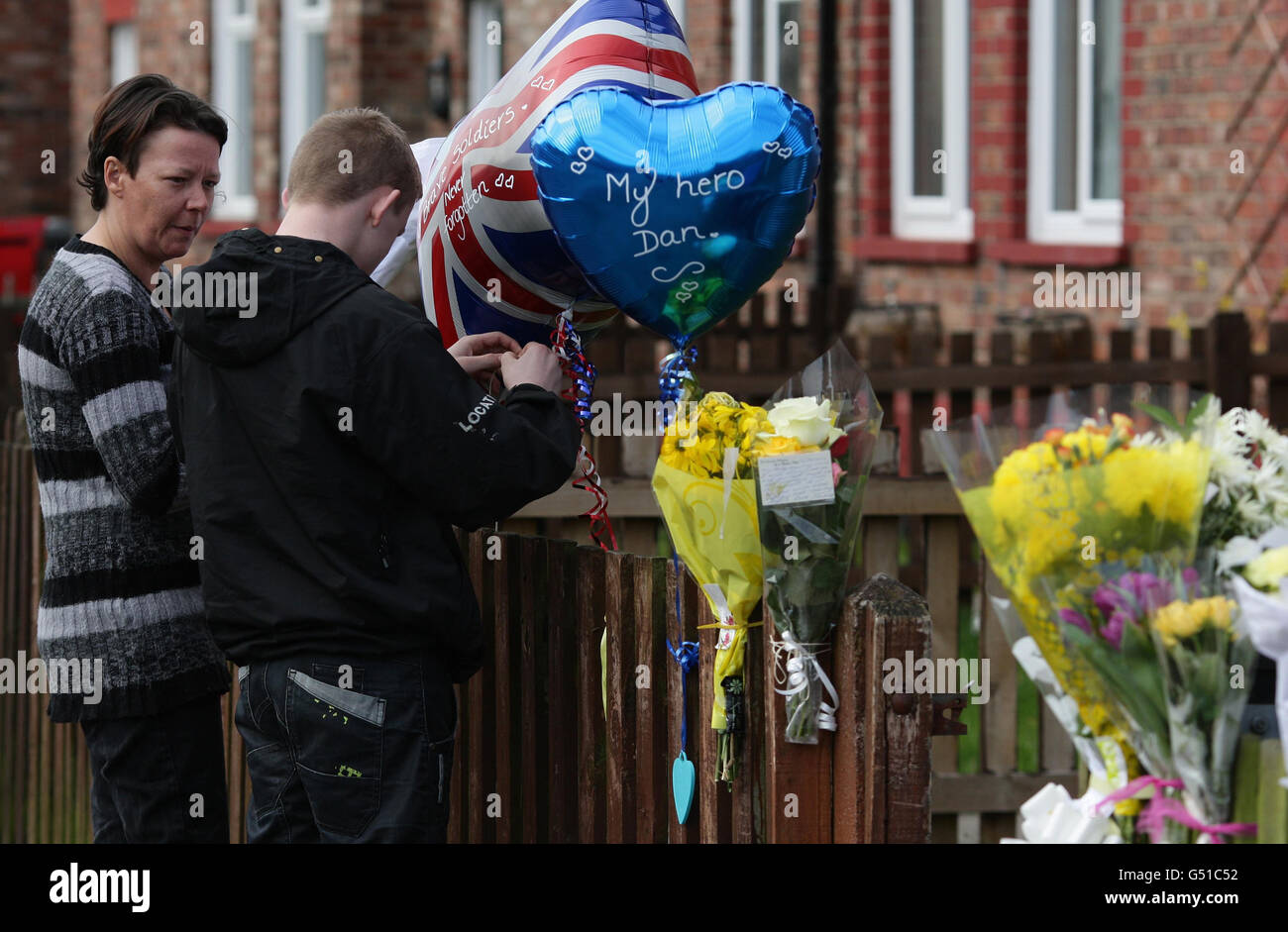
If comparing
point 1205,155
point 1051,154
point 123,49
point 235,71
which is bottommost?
point 1205,155

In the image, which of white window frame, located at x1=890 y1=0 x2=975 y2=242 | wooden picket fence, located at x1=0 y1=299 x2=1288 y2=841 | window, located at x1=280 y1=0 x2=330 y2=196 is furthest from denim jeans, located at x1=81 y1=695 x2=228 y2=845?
window, located at x1=280 y1=0 x2=330 y2=196

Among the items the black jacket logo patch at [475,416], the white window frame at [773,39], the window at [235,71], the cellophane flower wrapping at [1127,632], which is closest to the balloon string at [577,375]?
the black jacket logo patch at [475,416]

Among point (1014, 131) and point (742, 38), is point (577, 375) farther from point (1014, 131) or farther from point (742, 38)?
point (742, 38)

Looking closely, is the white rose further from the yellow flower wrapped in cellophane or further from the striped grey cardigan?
the striped grey cardigan

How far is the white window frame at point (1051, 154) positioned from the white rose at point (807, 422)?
6.46m

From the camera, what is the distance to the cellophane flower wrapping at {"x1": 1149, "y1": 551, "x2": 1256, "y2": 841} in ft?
6.80

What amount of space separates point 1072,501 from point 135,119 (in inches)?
72.7

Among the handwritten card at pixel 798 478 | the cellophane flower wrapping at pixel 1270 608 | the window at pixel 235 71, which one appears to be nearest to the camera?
the cellophane flower wrapping at pixel 1270 608

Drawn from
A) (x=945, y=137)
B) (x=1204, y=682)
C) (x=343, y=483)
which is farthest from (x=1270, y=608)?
(x=945, y=137)

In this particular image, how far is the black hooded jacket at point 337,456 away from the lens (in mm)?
2588

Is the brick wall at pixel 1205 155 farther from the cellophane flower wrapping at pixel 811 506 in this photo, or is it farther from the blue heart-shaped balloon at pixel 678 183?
the cellophane flower wrapping at pixel 811 506

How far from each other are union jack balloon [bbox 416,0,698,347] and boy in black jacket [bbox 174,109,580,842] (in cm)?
39

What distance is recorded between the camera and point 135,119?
309cm

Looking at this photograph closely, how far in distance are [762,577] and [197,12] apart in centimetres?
1393
